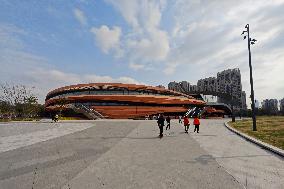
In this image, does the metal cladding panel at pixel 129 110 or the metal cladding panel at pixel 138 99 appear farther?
the metal cladding panel at pixel 138 99

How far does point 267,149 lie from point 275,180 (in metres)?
5.74

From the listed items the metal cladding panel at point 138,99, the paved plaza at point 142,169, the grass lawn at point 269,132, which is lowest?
the paved plaza at point 142,169

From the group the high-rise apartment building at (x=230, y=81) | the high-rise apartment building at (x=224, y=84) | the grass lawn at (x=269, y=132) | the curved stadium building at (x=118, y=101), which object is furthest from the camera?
the high-rise apartment building at (x=230, y=81)

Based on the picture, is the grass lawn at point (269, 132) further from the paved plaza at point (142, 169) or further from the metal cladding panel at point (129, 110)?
the metal cladding panel at point (129, 110)

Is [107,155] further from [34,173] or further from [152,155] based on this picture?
[34,173]

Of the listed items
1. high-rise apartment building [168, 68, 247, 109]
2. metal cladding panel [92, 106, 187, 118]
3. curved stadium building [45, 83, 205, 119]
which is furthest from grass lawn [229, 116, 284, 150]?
high-rise apartment building [168, 68, 247, 109]

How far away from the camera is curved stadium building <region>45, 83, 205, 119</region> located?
64562 mm

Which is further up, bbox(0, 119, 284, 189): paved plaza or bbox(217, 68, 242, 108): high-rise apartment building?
bbox(217, 68, 242, 108): high-rise apartment building

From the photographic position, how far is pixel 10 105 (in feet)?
272

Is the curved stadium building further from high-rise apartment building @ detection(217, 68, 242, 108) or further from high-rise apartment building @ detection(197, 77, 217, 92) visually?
high-rise apartment building @ detection(197, 77, 217, 92)

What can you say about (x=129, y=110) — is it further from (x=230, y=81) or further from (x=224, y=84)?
(x=224, y=84)

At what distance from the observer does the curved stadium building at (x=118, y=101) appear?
212 feet

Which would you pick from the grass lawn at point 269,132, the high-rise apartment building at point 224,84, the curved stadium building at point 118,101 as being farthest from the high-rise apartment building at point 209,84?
the grass lawn at point 269,132

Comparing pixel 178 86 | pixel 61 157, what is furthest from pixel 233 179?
pixel 178 86
